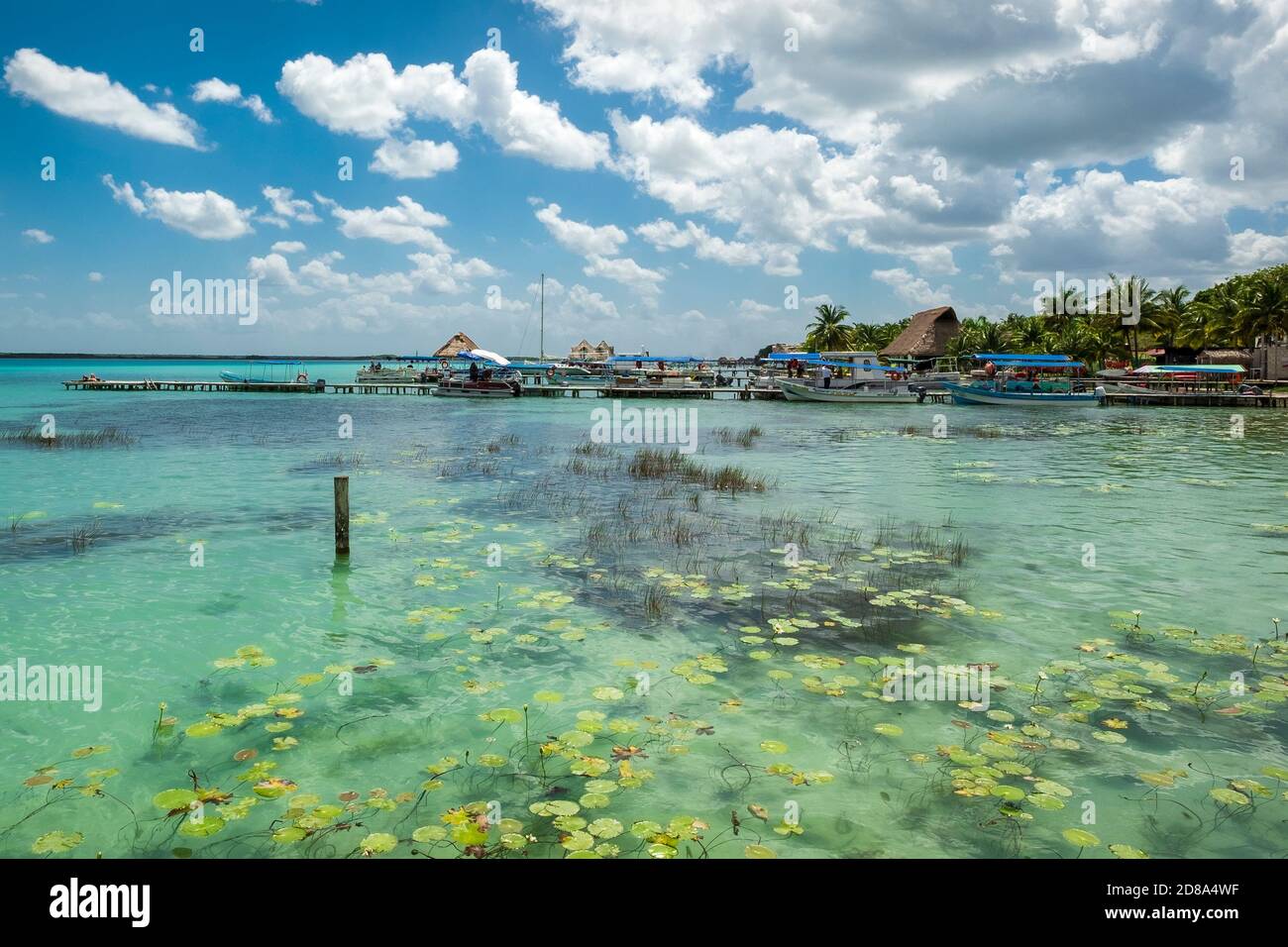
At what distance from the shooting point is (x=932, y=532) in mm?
14398

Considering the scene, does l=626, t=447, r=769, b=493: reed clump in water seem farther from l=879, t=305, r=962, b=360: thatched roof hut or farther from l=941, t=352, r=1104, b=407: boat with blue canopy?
l=879, t=305, r=962, b=360: thatched roof hut

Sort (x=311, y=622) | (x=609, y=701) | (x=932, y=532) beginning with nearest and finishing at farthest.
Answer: (x=609, y=701) < (x=311, y=622) < (x=932, y=532)

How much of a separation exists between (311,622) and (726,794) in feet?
20.2

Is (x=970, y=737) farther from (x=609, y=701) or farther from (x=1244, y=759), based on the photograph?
(x=609, y=701)

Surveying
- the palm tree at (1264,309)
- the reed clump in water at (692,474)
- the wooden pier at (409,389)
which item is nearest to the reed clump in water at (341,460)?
the reed clump in water at (692,474)

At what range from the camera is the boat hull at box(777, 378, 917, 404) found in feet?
186

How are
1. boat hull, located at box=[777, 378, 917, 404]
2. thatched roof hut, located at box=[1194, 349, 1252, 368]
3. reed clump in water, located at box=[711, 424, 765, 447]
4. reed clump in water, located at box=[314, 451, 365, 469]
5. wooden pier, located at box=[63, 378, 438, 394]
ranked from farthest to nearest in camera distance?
thatched roof hut, located at box=[1194, 349, 1252, 368] → wooden pier, located at box=[63, 378, 438, 394] → boat hull, located at box=[777, 378, 917, 404] → reed clump in water, located at box=[711, 424, 765, 447] → reed clump in water, located at box=[314, 451, 365, 469]

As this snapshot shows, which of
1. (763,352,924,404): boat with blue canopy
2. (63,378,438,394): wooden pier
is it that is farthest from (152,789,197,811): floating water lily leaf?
(63,378,438,394): wooden pier

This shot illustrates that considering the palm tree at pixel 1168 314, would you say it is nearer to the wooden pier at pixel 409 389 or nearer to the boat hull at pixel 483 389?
the wooden pier at pixel 409 389

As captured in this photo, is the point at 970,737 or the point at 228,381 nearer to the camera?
the point at 970,737

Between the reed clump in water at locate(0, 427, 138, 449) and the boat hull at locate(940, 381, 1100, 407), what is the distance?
51742 mm

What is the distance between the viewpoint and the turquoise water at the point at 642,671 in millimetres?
5184

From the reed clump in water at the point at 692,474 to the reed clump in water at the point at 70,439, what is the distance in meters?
19.9
